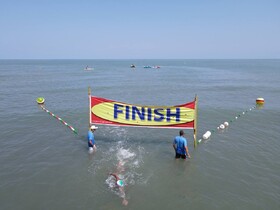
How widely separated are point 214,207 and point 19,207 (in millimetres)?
8617

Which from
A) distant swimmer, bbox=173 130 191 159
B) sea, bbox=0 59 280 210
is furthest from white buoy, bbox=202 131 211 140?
distant swimmer, bbox=173 130 191 159

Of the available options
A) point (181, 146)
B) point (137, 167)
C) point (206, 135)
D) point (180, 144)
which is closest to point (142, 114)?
point (180, 144)

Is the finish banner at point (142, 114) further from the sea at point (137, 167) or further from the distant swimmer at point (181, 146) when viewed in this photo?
the sea at point (137, 167)

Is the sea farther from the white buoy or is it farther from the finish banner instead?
the finish banner

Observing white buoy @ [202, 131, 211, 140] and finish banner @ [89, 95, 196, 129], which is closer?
finish banner @ [89, 95, 196, 129]

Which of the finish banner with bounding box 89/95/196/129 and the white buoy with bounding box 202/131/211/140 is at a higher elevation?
the finish banner with bounding box 89/95/196/129

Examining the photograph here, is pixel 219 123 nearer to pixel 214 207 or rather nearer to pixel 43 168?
pixel 214 207

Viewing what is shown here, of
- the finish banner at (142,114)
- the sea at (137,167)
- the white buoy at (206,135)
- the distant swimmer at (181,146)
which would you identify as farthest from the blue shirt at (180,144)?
the white buoy at (206,135)

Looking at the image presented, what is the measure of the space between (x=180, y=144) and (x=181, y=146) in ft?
0.49

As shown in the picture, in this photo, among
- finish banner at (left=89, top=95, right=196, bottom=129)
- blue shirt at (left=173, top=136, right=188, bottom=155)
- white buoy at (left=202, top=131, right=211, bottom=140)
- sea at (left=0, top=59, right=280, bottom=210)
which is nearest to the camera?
sea at (left=0, top=59, right=280, bottom=210)

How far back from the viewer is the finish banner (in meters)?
15.3

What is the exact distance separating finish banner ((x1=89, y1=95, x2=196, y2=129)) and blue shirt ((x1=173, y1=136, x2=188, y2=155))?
1.26 m

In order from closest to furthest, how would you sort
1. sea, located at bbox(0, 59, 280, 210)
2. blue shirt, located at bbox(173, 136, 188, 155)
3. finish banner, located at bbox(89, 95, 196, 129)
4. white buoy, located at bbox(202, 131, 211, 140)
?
sea, located at bbox(0, 59, 280, 210) < blue shirt, located at bbox(173, 136, 188, 155) < finish banner, located at bbox(89, 95, 196, 129) < white buoy, located at bbox(202, 131, 211, 140)

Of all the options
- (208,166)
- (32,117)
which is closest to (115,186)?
(208,166)
